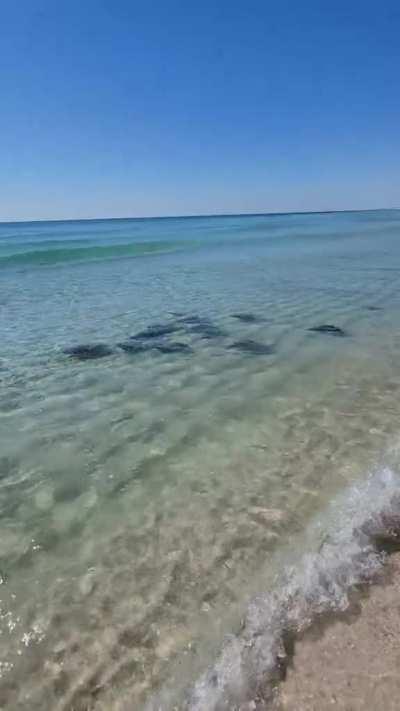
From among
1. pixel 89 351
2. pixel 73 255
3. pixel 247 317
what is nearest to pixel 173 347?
pixel 89 351

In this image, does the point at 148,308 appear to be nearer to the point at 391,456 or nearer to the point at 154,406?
the point at 154,406

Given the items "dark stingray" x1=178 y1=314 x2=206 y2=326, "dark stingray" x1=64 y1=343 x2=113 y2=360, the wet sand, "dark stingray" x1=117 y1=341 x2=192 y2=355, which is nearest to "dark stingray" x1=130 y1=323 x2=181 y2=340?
"dark stingray" x1=178 y1=314 x2=206 y2=326

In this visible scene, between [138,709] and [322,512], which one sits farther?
[322,512]

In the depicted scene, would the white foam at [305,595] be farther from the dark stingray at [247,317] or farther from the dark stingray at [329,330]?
the dark stingray at [247,317]

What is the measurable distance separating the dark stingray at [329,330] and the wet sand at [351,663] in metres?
9.18

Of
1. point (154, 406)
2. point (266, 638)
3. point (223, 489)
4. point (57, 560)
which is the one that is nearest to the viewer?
point (266, 638)

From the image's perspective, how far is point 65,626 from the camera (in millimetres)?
3768

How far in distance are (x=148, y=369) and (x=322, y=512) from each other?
18.9 feet

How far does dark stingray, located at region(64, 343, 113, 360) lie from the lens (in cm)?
1096

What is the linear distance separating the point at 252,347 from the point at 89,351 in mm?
4064

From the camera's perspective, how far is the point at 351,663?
3.26 meters

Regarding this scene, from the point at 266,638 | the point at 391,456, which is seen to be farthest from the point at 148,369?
the point at 266,638

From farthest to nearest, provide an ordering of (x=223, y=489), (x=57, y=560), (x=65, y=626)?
(x=223, y=489) → (x=57, y=560) → (x=65, y=626)

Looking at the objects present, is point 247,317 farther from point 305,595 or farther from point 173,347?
point 305,595
